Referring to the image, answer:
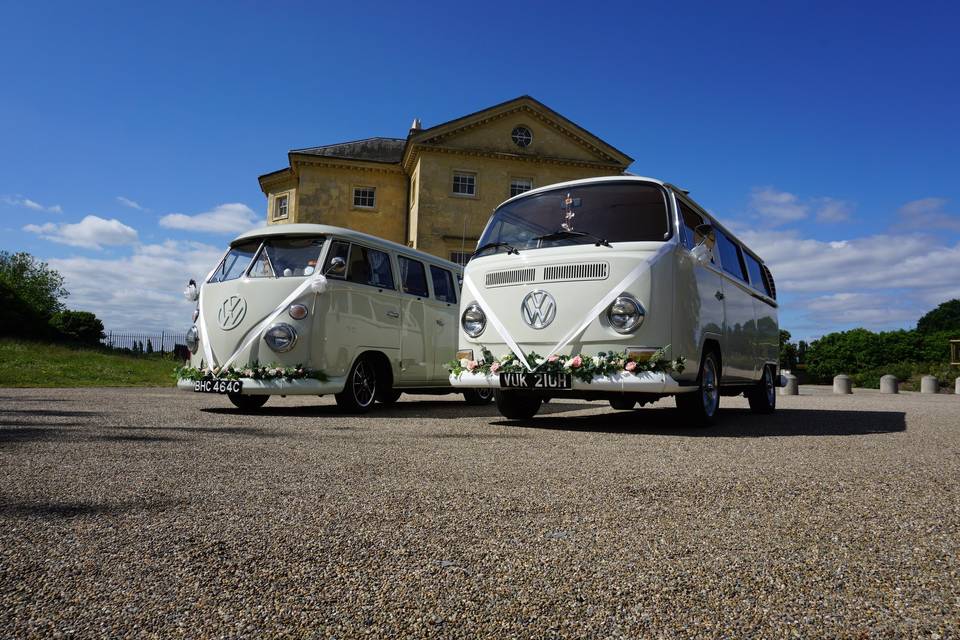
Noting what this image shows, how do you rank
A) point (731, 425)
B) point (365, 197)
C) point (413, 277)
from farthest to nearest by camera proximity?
point (365, 197)
point (413, 277)
point (731, 425)

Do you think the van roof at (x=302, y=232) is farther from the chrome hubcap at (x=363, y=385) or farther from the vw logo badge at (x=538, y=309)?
the vw logo badge at (x=538, y=309)

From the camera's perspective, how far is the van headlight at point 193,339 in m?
8.53

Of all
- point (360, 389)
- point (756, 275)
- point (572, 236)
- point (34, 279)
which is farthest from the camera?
point (34, 279)

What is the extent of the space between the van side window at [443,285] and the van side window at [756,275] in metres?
4.21

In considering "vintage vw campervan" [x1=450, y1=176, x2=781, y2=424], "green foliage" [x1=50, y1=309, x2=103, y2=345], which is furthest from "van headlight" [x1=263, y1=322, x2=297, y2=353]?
"green foliage" [x1=50, y1=309, x2=103, y2=345]

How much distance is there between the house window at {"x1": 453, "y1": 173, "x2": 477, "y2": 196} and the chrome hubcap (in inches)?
889

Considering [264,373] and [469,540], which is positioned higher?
[264,373]

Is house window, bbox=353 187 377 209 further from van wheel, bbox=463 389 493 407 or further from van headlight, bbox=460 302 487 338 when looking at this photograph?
van headlight, bbox=460 302 487 338

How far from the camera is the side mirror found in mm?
8281

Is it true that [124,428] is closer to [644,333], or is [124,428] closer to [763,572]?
[644,333]

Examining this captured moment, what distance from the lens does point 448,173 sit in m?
30.7

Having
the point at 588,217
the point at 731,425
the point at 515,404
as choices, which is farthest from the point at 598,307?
the point at 731,425

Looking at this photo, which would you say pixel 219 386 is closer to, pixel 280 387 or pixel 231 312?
pixel 280 387

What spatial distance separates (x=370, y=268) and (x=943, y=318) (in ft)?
311
